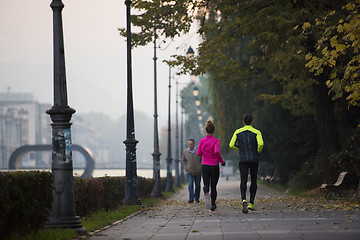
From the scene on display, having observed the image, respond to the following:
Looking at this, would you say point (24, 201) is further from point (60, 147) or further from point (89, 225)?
point (89, 225)

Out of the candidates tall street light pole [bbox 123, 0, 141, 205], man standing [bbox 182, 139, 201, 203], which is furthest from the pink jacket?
man standing [bbox 182, 139, 201, 203]

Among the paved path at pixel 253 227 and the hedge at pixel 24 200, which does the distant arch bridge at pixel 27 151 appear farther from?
the hedge at pixel 24 200

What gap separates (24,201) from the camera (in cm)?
832

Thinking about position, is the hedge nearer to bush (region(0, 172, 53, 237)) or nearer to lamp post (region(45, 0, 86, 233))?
bush (region(0, 172, 53, 237))

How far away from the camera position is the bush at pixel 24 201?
7754 millimetres

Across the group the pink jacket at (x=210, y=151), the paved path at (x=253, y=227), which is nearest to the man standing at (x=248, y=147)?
the paved path at (x=253, y=227)

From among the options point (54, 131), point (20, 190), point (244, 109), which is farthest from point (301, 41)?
point (244, 109)

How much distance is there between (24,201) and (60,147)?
228 centimetres

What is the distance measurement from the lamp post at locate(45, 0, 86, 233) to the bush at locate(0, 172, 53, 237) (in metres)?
0.34

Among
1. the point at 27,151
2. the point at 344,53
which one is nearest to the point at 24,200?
the point at 344,53

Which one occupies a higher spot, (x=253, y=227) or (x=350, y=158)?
(x=350, y=158)

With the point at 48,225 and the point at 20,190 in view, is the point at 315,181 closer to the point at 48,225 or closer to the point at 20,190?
the point at 48,225

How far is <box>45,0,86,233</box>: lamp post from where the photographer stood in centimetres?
1021

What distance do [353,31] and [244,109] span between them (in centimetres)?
2351
